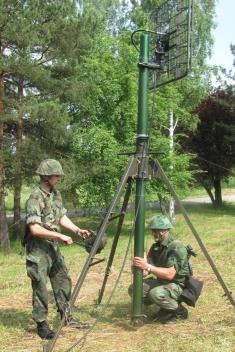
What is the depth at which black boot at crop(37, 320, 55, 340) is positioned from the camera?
17.0 feet

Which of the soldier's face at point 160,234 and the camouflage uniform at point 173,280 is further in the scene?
the soldier's face at point 160,234

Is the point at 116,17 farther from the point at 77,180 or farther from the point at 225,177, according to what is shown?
the point at 77,180

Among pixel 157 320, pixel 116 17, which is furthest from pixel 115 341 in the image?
pixel 116 17

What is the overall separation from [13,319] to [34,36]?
37.7 ft

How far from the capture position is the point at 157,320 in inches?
222

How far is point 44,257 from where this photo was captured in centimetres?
539

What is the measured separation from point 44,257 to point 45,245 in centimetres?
13

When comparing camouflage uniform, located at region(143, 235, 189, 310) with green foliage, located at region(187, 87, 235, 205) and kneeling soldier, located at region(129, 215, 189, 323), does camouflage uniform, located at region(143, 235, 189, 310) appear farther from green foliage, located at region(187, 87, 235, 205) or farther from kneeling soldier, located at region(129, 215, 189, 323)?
green foliage, located at region(187, 87, 235, 205)

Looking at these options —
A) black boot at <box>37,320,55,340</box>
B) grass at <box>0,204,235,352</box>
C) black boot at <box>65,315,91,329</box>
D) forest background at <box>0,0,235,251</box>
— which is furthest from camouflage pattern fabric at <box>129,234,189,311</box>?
forest background at <box>0,0,235,251</box>

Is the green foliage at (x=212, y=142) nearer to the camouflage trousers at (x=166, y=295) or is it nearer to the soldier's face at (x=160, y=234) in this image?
the soldier's face at (x=160, y=234)

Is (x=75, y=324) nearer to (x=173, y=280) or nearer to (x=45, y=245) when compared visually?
→ (x=45, y=245)

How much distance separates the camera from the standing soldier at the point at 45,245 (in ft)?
17.2

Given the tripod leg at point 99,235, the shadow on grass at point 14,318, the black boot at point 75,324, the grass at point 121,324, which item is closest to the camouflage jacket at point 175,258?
the grass at point 121,324

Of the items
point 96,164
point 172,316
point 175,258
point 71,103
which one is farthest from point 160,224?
point 71,103
